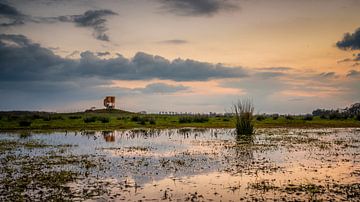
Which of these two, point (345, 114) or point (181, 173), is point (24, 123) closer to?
point (181, 173)

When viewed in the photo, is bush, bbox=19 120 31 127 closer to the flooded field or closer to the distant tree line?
Answer: the flooded field

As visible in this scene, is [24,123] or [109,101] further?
[109,101]

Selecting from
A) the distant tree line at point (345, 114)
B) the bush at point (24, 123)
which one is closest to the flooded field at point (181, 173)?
the bush at point (24, 123)

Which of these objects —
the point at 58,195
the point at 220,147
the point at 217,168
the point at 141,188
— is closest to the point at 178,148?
the point at 220,147

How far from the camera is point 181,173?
16.1 m

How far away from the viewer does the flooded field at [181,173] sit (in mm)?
12430

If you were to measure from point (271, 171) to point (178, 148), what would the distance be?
9573 mm

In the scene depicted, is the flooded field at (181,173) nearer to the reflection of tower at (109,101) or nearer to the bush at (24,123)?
the bush at (24,123)

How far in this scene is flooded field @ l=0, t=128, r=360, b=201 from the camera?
1243 cm

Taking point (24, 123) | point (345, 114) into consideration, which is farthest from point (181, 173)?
point (345, 114)

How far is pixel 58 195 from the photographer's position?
40.6ft

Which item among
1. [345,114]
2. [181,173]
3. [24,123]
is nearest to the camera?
[181,173]

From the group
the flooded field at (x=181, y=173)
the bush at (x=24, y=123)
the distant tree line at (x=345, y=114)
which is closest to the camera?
the flooded field at (x=181, y=173)

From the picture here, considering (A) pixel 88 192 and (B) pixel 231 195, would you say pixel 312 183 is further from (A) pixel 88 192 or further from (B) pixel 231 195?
(A) pixel 88 192
